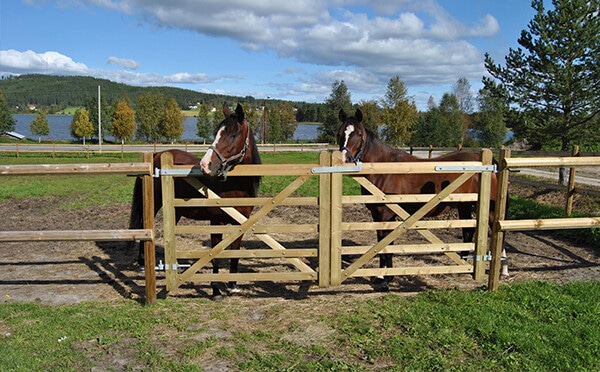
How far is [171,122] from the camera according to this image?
51375mm

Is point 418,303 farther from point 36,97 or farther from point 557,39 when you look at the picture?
point 36,97

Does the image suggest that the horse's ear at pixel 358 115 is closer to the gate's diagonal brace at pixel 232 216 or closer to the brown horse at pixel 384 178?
the brown horse at pixel 384 178

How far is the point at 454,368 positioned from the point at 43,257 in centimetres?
650

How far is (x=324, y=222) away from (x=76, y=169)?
9.38ft

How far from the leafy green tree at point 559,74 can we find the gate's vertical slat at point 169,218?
1182 centimetres

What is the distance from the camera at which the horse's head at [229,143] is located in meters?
4.64

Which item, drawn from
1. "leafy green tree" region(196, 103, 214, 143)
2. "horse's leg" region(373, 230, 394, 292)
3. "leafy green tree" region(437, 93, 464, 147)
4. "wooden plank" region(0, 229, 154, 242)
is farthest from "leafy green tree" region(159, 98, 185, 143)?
"horse's leg" region(373, 230, 394, 292)

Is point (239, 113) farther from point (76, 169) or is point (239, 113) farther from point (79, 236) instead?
point (79, 236)

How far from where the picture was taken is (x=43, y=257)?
687 centimetres

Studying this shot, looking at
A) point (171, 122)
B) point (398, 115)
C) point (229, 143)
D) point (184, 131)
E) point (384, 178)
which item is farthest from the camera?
point (184, 131)

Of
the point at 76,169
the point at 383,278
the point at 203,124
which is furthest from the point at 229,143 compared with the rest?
the point at 203,124

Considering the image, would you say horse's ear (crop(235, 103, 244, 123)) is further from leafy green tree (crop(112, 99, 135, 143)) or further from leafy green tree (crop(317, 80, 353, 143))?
leafy green tree (crop(112, 99, 135, 143))

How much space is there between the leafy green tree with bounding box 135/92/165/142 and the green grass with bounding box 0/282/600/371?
52.5 metres

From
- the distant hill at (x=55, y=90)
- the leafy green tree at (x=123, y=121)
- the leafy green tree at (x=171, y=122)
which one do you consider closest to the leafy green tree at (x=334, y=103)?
the leafy green tree at (x=171, y=122)
